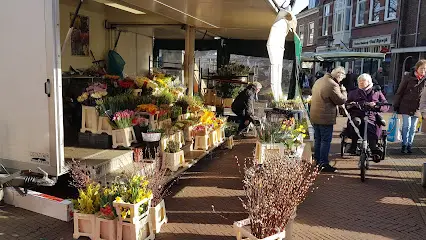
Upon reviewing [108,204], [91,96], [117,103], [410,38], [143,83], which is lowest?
[108,204]

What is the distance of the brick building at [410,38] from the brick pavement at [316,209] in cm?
1835

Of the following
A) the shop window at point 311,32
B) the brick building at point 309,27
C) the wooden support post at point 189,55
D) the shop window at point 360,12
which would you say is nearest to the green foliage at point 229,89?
the wooden support post at point 189,55

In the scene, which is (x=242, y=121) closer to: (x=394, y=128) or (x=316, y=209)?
(x=394, y=128)

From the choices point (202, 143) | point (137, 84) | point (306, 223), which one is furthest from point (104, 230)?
point (137, 84)

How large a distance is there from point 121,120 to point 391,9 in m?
25.1

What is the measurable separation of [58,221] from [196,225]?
5.37 feet

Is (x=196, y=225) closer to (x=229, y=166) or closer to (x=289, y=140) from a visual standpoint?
(x=289, y=140)

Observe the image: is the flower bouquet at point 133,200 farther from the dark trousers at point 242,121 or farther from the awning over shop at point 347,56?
the awning over shop at point 347,56

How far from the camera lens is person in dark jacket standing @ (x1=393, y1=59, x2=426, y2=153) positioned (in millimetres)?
8078

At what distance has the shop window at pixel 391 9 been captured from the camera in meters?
25.5

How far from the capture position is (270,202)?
11.2 ft

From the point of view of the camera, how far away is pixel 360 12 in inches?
1182

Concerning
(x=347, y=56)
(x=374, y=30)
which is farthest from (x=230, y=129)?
(x=374, y=30)

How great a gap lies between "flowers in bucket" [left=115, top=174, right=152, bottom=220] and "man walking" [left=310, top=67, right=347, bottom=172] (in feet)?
12.4
